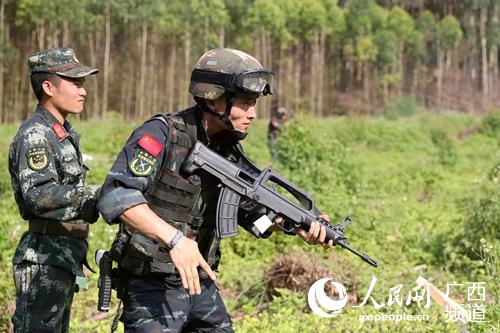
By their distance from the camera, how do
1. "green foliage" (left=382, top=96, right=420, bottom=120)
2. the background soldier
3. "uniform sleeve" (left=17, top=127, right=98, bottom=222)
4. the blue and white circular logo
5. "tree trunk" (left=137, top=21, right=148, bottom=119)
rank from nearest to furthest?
"uniform sleeve" (left=17, top=127, right=98, bottom=222) < the blue and white circular logo < the background soldier < "tree trunk" (left=137, top=21, right=148, bottom=119) < "green foliage" (left=382, top=96, right=420, bottom=120)

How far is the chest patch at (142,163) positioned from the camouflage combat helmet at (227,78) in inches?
14.0

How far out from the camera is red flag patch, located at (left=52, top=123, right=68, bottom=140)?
10.6 feet

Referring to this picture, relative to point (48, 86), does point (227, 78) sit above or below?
above

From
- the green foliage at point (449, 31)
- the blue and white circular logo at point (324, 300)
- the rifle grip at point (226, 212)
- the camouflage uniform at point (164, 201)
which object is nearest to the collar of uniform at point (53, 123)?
the camouflage uniform at point (164, 201)

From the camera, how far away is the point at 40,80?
3.30 m

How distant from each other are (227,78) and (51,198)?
3.19 feet

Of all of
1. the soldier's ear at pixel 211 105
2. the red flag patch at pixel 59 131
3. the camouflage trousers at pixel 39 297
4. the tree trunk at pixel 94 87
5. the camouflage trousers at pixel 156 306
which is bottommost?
the tree trunk at pixel 94 87

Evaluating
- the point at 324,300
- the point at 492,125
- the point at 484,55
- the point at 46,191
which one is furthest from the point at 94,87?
the point at 484,55

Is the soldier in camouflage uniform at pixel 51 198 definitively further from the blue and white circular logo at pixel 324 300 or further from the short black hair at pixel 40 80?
the blue and white circular logo at pixel 324 300

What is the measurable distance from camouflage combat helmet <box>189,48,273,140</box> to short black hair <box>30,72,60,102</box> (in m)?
0.92

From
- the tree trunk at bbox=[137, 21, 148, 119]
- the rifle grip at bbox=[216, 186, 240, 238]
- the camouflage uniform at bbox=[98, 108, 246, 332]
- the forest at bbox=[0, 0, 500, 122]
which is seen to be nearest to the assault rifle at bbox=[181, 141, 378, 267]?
the rifle grip at bbox=[216, 186, 240, 238]

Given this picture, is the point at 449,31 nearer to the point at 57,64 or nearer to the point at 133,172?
the point at 57,64

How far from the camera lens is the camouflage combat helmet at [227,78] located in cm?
262

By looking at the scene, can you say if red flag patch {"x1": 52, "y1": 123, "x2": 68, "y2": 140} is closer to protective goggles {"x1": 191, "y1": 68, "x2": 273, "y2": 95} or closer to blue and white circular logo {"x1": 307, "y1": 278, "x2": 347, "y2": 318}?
protective goggles {"x1": 191, "y1": 68, "x2": 273, "y2": 95}
